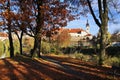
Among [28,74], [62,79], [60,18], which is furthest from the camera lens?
[60,18]

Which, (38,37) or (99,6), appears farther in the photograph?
(38,37)

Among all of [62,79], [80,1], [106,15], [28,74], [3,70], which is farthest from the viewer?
[80,1]

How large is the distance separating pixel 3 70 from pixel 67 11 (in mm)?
12923

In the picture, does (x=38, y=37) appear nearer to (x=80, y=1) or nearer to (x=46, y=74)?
(x=80, y=1)

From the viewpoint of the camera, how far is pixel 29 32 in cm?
3059

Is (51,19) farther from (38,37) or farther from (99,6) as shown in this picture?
(99,6)

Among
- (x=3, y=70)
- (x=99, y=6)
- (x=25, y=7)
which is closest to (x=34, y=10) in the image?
(x=25, y=7)

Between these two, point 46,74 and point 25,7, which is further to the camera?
point 25,7

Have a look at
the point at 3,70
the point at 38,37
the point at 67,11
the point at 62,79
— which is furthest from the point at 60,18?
the point at 62,79

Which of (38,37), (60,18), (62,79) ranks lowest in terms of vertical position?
(62,79)

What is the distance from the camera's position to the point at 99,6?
76.6ft

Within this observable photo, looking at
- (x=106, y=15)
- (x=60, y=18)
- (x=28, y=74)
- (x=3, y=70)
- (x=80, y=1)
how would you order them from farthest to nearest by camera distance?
(x=60, y=18) < (x=80, y=1) < (x=106, y=15) < (x=3, y=70) < (x=28, y=74)

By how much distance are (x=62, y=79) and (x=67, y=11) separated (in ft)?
48.8

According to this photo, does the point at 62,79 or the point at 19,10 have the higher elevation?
the point at 19,10
